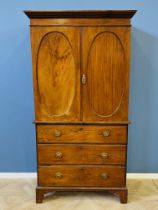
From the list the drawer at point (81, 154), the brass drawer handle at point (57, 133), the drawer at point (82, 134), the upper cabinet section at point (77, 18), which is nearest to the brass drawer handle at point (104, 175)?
the drawer at point (81, 154)

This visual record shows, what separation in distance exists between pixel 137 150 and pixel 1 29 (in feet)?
6.14

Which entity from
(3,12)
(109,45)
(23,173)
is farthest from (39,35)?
(23,173)

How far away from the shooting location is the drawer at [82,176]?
2033 mm

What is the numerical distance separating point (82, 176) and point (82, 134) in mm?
394

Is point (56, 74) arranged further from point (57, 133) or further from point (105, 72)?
point (57, 133)

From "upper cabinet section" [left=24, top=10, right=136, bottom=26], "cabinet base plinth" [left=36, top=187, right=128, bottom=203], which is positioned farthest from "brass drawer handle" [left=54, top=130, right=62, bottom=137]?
"upper cabinet section" [left=24, top=10, right=136, bottom=26]

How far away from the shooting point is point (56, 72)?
6.12 feet

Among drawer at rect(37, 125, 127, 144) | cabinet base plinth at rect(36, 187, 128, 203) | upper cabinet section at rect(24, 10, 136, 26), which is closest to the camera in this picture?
upper cabinet section at rect(24, 10, 136, 26)

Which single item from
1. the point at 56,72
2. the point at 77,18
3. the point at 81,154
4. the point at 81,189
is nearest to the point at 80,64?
the point at 56,72

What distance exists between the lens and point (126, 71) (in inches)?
72.7

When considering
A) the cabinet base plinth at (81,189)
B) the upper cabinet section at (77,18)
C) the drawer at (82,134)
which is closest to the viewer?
the upper cabinet section at (77,18)

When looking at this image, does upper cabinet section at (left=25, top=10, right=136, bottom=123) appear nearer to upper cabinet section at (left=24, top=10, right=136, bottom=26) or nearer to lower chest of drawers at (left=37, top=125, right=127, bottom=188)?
upper cabinet section at (left=24, top=10, right=136, bottom=26)

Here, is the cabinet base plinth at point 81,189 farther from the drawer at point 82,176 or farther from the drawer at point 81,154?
the drawer at point 81,154

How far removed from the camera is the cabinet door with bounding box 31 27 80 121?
5.92ft
